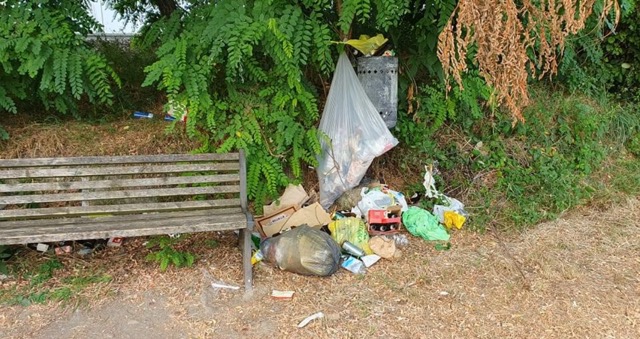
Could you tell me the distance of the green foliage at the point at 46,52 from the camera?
11.0 ft

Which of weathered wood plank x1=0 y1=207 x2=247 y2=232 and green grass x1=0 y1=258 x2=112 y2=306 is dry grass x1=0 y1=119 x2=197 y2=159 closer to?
weathered wood plank x1=0 y1=207 x2=247 y2=232

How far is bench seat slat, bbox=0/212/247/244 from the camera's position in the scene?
114 inches

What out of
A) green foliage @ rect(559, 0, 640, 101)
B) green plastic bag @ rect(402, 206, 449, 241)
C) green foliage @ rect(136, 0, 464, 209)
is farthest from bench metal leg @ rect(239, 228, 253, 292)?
green foliage @ rect(559, 0, 640, 101)

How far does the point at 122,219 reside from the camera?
3227 millimetres

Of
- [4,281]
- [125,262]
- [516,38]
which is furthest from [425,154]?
[4,281]

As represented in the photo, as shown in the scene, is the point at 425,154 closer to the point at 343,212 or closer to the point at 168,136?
the point at 343,212

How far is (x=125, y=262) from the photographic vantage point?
350 cm

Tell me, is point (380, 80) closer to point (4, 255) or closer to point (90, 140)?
point (90, 140)

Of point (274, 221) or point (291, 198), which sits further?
point (291, 198)

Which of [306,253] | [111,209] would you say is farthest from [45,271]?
[306,253]

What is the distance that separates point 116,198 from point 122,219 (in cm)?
15

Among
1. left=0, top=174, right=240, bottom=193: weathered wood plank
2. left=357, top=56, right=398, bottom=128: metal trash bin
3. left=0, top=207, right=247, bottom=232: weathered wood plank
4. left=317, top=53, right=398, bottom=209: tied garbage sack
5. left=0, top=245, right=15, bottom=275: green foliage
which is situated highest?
left=357, top=56, right=398, bottom=128: metal trash bin

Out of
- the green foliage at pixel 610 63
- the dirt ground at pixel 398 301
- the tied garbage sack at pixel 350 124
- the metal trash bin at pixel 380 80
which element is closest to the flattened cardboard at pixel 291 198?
the tied garbage sack at pixel 350 124

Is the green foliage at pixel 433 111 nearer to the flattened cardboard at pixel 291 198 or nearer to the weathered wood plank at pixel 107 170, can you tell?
the flattened cardboard at pixel 291 198
